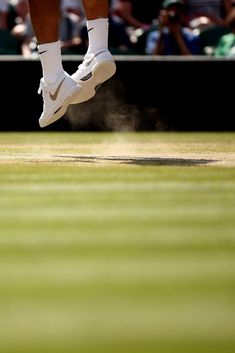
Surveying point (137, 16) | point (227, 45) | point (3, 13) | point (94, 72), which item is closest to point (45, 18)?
point (94, 72)

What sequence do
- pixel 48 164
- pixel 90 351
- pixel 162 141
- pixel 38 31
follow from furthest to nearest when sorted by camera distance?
1. pixel 162 141
2. pixel 38 31
3. pixel 48 164
4. pixel 90 351

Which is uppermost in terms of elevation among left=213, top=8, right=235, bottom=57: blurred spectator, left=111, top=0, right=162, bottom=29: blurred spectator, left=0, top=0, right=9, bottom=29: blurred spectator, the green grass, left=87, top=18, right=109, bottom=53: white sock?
left=111, top=0, right=162, bottom=29: blurred spectator

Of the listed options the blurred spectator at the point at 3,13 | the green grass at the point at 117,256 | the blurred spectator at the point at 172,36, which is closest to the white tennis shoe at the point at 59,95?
the green grass at the point at 117,256

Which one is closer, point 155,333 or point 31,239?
point 155,333

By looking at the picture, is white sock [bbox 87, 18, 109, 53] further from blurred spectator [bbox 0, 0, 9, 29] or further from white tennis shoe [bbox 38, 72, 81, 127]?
blurred spectator [bbox 0, 0, 9, 29]

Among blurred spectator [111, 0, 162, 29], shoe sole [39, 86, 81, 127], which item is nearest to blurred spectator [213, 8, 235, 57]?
blurred spectator [111, 0, 162, 29]

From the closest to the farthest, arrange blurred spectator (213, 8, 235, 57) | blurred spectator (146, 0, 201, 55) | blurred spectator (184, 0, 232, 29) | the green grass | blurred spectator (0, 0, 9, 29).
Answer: the green grass
blurred spectator (146, 0, 201, 55)
blurred spectator (213, 8, 235, 57)
blurred spectator (0, 0, 9, 29)
blurred spectator (184, 0, 232, 29)

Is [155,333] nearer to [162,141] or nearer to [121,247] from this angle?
[121,247]

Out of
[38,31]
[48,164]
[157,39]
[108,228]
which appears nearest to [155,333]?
[108,228]
